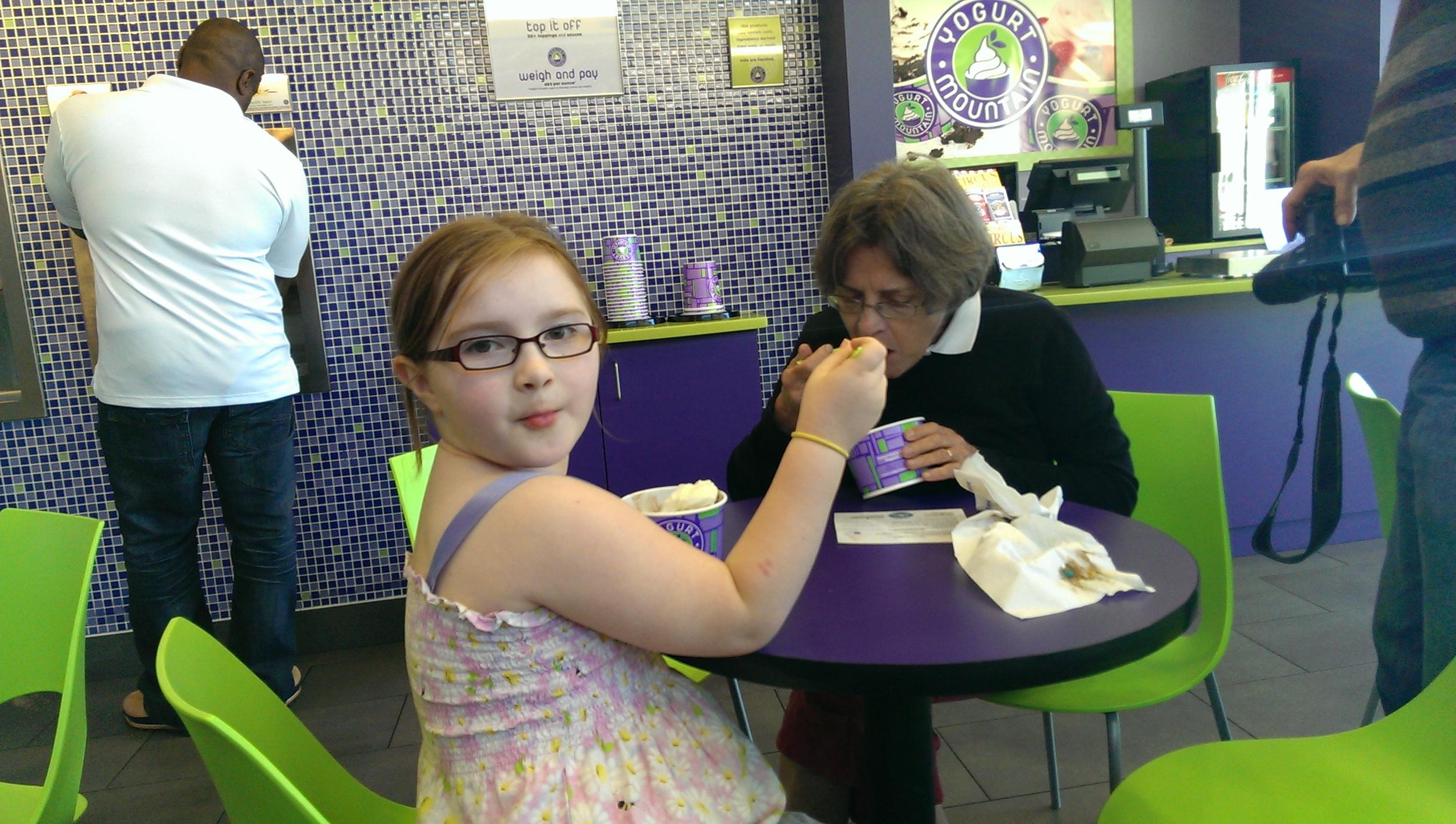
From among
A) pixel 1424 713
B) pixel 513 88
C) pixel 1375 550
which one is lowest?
pixel 1424 713

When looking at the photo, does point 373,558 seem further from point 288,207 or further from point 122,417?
point 288,207

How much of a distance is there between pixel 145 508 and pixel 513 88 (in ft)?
5.39

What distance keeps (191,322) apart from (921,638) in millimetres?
2090

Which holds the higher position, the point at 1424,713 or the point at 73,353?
the point at 73,353

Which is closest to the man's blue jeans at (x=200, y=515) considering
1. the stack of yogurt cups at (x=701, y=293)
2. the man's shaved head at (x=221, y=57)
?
the man's shaved head at (x=221, y=57)

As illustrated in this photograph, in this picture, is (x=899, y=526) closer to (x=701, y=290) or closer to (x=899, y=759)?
(x=899, y=759)

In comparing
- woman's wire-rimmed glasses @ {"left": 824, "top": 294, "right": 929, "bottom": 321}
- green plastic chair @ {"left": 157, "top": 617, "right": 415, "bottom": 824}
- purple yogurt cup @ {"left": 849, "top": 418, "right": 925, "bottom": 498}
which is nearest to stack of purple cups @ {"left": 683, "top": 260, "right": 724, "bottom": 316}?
woman's wire-rimmed glasses @ {"left": 824, "top": 294, "right": 929, "bottom": 321}

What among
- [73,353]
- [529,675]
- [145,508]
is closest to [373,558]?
[145,508]

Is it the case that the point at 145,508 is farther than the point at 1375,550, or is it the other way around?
the point at 145,508

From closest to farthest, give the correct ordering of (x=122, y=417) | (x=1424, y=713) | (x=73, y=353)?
1. (x=1424, y=713)
2. (x=122, y=417)
3. (x=73, y=353)

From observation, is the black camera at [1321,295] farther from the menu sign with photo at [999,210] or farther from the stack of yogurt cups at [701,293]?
the stack of yogurt cups at [701,293]

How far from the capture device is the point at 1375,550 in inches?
47.5

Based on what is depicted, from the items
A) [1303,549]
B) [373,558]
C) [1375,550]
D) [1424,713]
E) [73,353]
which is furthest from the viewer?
[373,558]

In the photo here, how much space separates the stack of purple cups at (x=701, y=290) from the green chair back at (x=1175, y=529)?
5.08 ft
